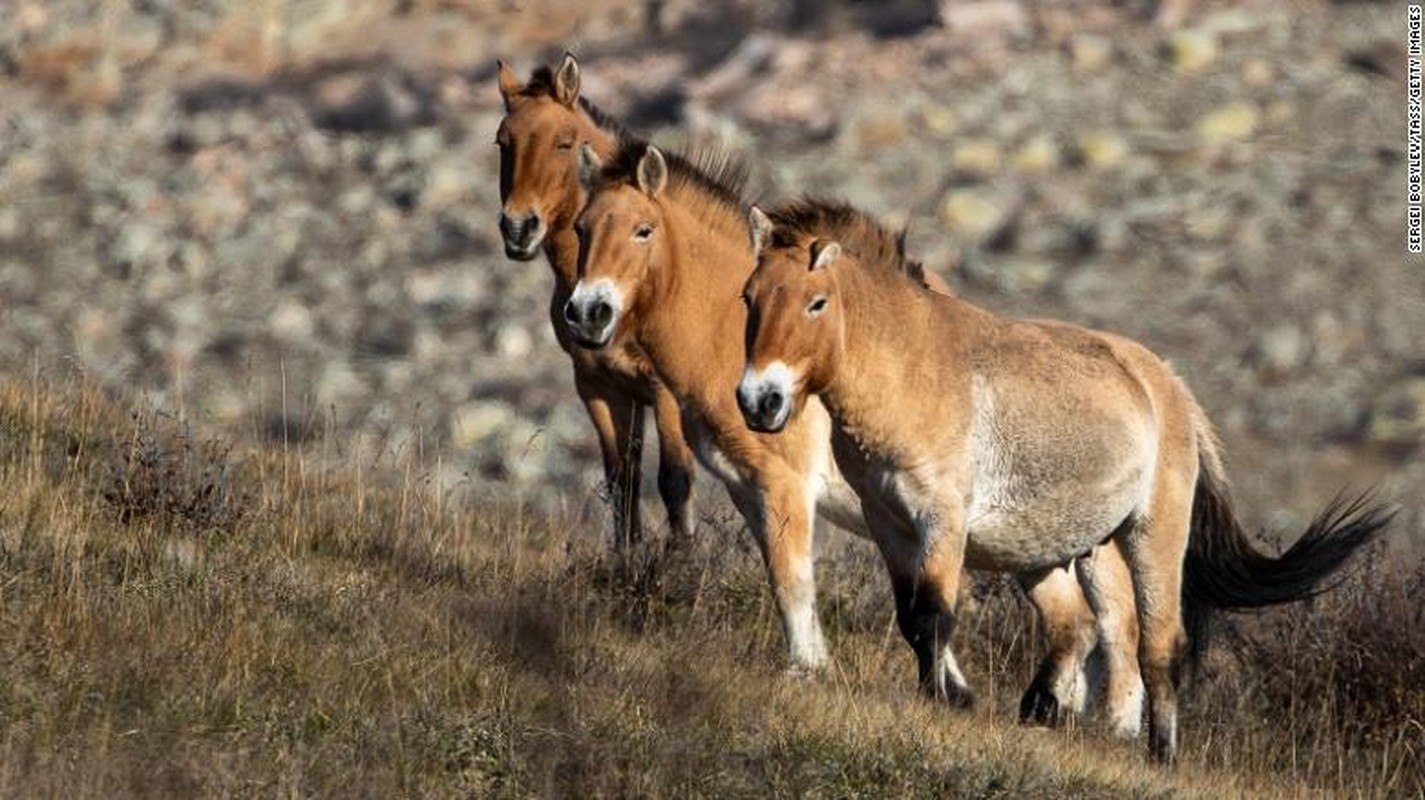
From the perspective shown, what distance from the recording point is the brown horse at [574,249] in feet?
41.4

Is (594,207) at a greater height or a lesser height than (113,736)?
greater

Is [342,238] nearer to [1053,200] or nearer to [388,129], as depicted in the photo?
[388,129]

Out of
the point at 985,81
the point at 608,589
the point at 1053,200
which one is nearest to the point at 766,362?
the point at 608,589

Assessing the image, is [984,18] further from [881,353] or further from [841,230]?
[881,353]

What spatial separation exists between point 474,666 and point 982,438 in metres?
2.34

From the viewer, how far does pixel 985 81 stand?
2639 cm

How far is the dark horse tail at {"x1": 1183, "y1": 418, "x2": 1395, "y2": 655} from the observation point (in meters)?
11.9

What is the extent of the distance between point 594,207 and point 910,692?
95.5 inches

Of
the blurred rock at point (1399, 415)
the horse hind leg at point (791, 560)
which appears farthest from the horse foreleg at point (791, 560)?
the blurred rock at point (1399, 415)

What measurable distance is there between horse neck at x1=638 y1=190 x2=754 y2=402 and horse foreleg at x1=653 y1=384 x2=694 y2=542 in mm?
1226

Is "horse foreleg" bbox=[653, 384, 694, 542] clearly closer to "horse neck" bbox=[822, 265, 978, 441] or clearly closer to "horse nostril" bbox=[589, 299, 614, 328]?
"horse nostril" bbox=[589, 299, 614, 328]

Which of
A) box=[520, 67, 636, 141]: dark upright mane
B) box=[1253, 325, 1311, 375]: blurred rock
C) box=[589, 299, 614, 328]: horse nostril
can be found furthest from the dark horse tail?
box=[1253, 325, 1311, 375]: blurred rock

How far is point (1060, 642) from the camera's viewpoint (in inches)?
460

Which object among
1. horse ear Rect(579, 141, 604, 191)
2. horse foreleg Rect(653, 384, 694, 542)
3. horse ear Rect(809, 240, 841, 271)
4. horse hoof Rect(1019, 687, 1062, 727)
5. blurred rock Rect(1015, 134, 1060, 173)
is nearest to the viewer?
horse ear Rect(809, 240, 841, 271)
